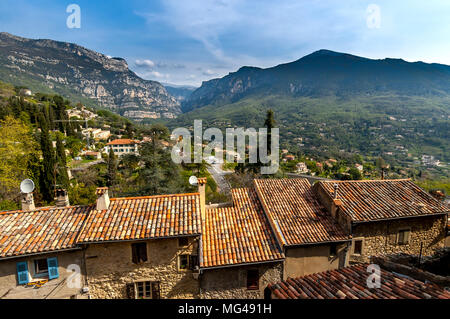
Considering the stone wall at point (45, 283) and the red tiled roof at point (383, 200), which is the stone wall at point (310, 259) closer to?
the red tiled roof at point (383, 200)

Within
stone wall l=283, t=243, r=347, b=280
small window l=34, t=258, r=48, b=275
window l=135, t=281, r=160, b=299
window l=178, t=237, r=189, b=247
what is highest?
window l=178, t=237, r=189, b=247

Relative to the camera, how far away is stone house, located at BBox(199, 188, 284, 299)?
10.6 metres

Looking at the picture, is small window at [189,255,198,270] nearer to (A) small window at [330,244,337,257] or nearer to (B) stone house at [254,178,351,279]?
(B) stone house at [254,178,351,279]

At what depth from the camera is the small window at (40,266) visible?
1009 cm

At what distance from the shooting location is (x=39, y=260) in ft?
33.2

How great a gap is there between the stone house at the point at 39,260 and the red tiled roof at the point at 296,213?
9552 millimetres

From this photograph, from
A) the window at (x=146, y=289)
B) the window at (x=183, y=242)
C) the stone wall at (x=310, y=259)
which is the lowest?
the window at (x=146, y=289)

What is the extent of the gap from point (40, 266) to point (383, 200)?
1769 cm

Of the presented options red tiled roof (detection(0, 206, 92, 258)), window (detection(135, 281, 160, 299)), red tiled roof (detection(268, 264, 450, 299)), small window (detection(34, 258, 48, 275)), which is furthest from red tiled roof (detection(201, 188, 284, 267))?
small window (detection(34, 258, 48, 275))

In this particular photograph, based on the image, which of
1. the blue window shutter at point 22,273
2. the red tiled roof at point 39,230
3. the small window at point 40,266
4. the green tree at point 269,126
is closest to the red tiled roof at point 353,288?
the red tiled roof at point 39,230

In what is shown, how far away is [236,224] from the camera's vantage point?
12.5 meters

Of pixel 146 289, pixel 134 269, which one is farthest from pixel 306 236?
pixel 134 269

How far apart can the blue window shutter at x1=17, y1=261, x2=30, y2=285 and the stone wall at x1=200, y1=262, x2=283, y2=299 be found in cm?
746

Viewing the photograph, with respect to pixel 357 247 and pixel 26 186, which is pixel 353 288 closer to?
pixel 357 247
